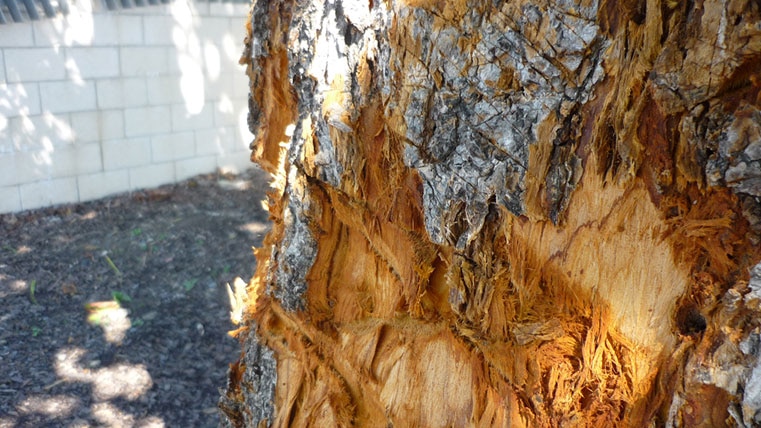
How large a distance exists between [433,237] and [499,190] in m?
0.20

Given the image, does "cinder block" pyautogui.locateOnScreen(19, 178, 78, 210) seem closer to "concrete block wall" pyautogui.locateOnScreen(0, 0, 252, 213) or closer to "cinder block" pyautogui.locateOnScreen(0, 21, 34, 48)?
"concrete block wall" pyautogui.locateOnScreen(0, 0, 252, 213)

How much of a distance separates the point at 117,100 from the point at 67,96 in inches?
15.8

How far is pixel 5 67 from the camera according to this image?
4.32 meters

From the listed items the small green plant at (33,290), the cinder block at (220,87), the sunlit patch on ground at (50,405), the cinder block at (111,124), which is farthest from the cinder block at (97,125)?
the sunlit patch on ground at (50,405)

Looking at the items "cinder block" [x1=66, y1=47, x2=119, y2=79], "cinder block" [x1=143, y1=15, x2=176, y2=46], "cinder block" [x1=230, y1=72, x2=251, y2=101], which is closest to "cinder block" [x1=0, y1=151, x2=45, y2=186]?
"cinder block" [x1=66, y1=47, x2=119, y2=79]

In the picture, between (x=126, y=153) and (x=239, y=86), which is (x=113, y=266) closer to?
(x=126, y=153)

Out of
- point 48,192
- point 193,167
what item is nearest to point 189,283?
point 48,192

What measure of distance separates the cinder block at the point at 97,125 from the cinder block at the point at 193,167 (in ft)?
2.09

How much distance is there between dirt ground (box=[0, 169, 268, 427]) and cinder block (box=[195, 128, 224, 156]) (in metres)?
0.64

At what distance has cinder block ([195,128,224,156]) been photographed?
18.9 ft

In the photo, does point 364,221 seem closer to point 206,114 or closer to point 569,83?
point 569,83

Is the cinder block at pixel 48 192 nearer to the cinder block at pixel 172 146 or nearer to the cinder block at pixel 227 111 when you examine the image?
the cinder block at pixel 172 146

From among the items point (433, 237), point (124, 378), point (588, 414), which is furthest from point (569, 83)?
point (124, 378)

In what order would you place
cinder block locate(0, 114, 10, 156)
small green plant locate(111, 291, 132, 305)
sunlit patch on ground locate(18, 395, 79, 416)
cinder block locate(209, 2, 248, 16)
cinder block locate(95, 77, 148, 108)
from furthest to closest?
cinder block locate(209, 2, 248, 16) → cinder block locate(95, 77, 148, 108) → cinder block locate(0, 114, 10, 156) → small green plant locate(111, 291, 132, 305) → sunlit patch on ground locate(18, 395, 79, 416)
